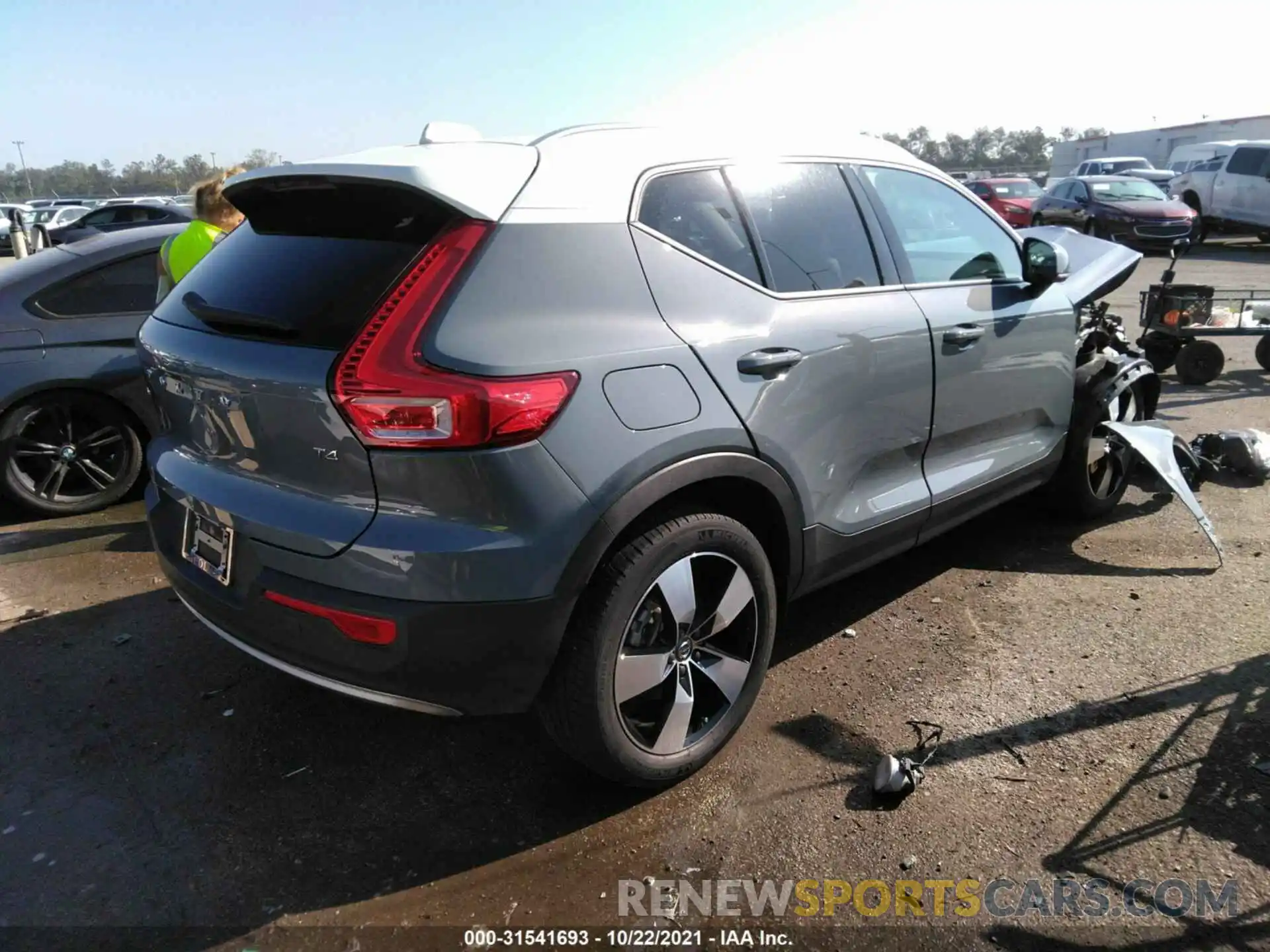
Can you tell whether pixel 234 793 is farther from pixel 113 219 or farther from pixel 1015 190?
pixel 1015 190

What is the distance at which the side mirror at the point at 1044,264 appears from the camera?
3.96 m

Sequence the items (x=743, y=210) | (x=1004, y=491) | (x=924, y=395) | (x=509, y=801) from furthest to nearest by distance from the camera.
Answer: (x=1004, y=491), (x=924, y=395), (x=743, y=210), (x=509, y=801)

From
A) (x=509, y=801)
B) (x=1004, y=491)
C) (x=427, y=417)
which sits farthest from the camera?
(x=1004, y=491)

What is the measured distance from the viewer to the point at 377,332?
2.25 metres

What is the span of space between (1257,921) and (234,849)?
2593mm

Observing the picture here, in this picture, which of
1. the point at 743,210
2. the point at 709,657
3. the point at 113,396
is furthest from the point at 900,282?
the point at 113,396

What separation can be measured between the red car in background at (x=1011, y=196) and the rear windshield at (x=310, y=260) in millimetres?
23536

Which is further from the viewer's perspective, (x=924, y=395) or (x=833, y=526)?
(x=924, y=395)

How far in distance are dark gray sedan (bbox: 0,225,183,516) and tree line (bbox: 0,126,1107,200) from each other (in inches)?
1628

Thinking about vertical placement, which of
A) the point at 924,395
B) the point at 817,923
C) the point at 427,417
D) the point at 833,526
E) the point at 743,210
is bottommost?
the point at 817,923

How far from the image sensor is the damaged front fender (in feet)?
13.8

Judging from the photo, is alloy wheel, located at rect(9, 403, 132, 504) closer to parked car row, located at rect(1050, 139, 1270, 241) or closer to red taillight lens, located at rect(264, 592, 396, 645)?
red taillight lens, located at rect(264, 592, 396, 645)

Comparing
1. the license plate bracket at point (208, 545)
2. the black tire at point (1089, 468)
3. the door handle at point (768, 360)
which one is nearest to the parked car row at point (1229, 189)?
the black tire at point (1089, 468)

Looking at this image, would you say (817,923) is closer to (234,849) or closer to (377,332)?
(234,849)
